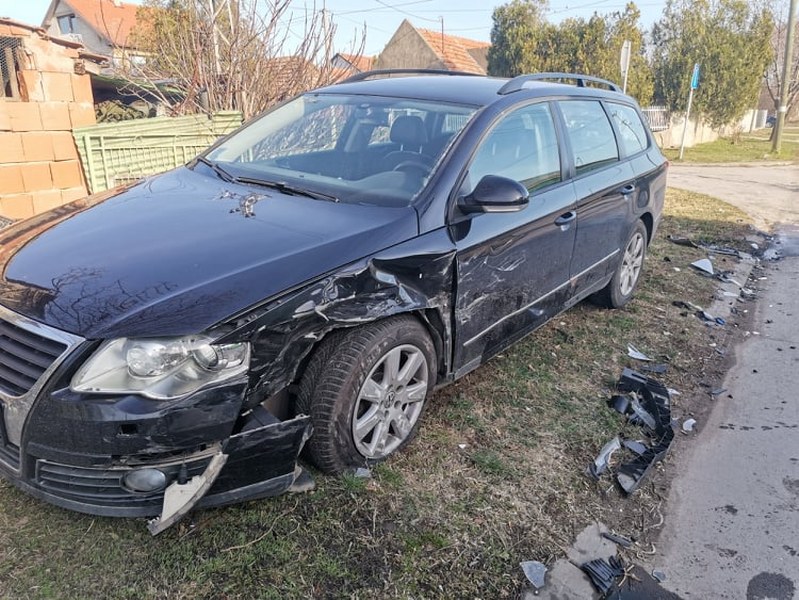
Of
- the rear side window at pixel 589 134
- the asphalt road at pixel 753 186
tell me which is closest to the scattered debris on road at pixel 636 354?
the rear side window at pixel 589 134

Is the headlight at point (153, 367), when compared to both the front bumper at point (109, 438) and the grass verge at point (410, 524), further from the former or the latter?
the grass verge at point (410, 524)

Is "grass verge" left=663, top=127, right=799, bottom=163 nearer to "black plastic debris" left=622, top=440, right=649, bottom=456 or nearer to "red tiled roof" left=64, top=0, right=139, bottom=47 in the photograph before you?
"black plastic debris" left=622, top=440, right=649, bottom=456

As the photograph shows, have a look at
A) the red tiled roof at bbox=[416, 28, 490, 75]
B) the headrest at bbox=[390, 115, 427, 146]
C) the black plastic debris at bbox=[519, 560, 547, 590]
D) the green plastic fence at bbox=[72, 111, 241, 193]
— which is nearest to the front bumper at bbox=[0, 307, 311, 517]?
the black plastic debris at bbox=[519, 560, 547, 590]

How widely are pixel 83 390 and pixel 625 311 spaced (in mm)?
4508

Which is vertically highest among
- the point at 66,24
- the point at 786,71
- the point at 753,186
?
the point at 66,24

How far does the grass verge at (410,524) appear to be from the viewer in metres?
2.28

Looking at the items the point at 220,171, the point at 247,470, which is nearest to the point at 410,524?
the point at 247,470

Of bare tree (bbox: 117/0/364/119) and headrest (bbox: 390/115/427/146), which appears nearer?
headrest (bbox: 390/115/427/146)

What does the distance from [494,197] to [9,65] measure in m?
6.29

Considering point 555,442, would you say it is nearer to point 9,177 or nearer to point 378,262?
point 378,262

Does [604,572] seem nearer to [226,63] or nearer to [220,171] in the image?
[220,171]

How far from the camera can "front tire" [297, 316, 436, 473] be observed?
259 centimetres

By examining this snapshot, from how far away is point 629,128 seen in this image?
17.1ft

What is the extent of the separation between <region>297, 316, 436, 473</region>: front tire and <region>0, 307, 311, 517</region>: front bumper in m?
0.27
